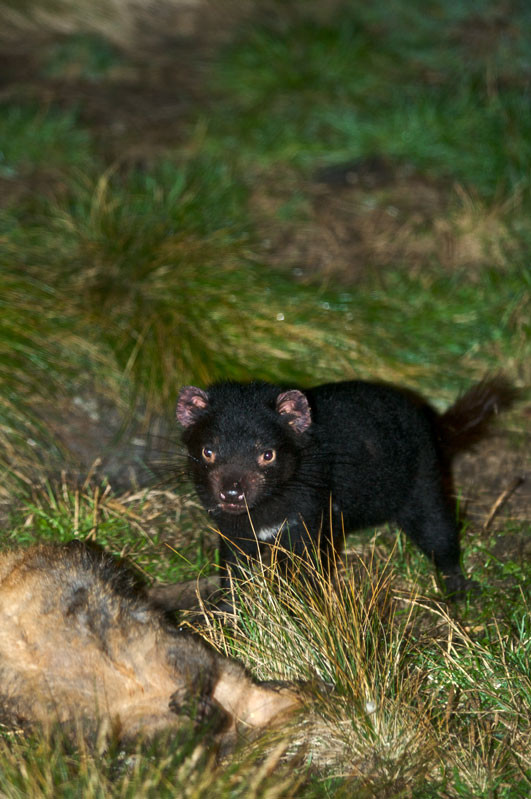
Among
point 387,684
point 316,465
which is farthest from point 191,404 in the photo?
point 387,684

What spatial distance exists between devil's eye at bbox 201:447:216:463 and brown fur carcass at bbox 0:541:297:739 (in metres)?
0.49

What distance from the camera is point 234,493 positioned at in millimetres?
2719

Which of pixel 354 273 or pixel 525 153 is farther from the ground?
pixel 525 153

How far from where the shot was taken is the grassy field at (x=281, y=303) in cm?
252

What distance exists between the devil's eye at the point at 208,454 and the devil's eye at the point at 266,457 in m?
0.15

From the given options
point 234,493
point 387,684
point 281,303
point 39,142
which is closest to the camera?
point 387,684

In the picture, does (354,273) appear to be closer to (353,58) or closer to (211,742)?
(353,58)

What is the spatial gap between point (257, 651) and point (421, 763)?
58 cm

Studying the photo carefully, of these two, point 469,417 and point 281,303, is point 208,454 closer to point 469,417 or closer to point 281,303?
point 469,417

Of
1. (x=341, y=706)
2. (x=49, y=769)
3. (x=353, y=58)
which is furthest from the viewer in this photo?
(x=353, y=58)

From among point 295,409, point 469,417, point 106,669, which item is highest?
point 295,409

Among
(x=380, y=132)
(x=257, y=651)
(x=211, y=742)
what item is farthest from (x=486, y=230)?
(x=211, y=742)

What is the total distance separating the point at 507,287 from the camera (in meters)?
4.98

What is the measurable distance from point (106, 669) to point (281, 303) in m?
2.59
